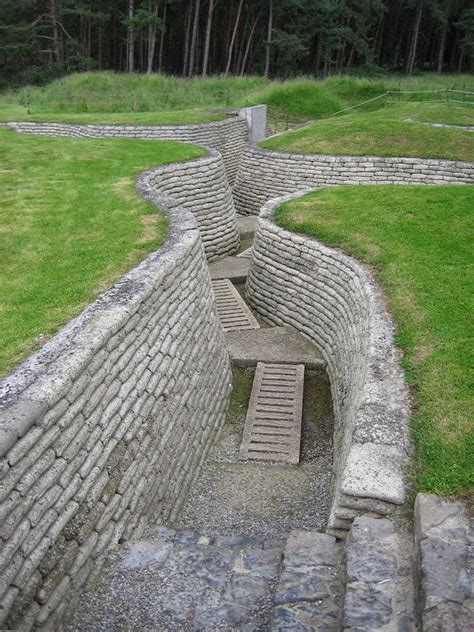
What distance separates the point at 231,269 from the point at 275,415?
532cm

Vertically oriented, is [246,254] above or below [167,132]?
below

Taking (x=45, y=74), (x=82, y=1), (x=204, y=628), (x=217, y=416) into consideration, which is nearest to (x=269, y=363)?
(x=217, y=416)

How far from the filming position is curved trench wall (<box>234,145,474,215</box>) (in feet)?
48.0

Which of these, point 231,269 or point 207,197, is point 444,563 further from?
point 207,197

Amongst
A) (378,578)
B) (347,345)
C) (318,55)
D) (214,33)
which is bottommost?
(347,345)

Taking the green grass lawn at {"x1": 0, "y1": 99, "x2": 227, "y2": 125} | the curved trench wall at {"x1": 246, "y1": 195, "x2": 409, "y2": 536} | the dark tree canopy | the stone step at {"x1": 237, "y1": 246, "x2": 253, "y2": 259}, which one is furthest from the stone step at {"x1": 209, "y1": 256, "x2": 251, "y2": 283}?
the dark tree canopy

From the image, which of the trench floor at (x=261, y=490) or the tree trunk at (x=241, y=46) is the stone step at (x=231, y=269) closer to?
the trench floor at (x=261, y=490)

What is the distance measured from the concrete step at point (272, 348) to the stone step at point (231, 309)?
0.23m

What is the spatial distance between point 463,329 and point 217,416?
3.26 metres

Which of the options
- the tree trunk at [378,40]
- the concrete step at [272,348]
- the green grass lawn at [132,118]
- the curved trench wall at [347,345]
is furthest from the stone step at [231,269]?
the tree trunk at [378,40]

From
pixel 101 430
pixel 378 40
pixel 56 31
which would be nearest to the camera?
pixel 101 430

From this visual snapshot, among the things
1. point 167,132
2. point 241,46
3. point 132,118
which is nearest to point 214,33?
point 241,46

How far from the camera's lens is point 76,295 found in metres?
6.34

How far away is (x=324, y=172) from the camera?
15367mm
